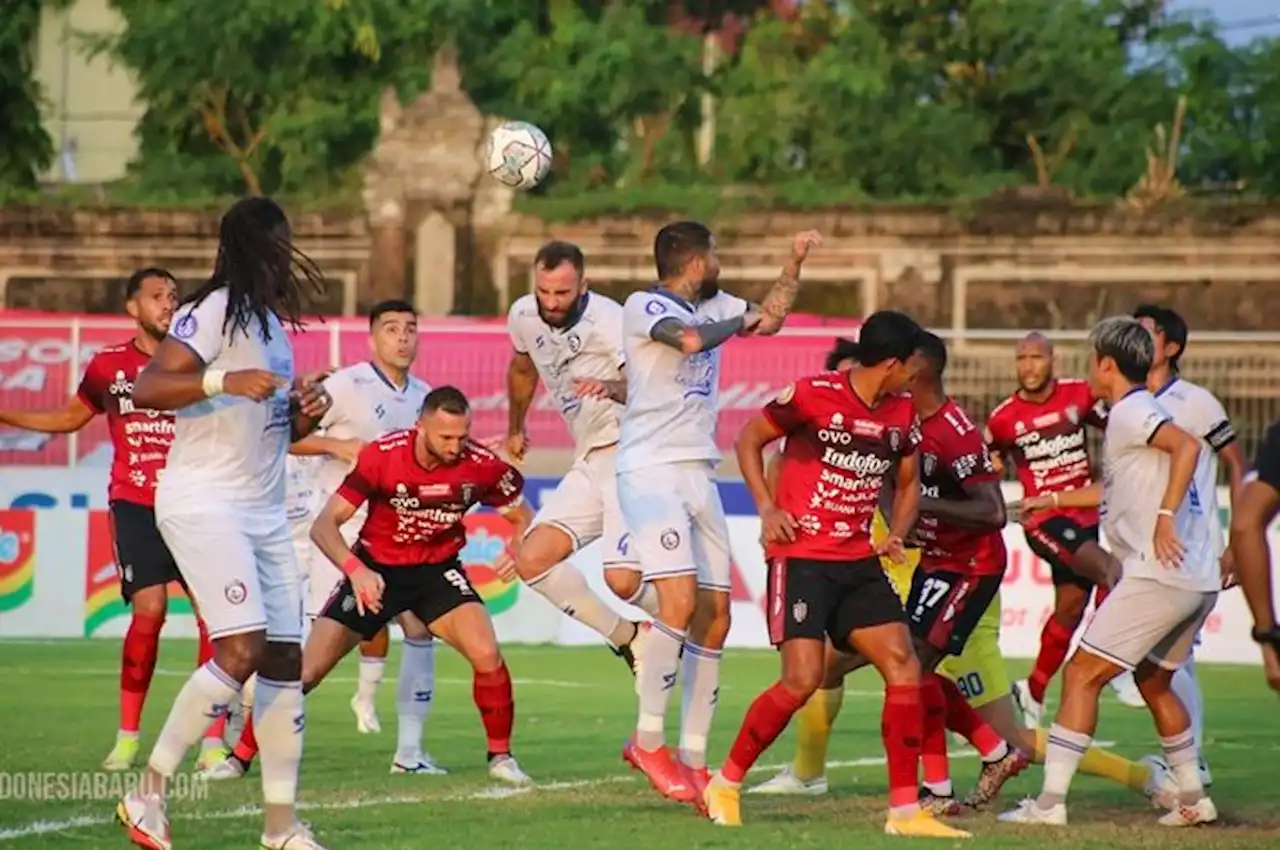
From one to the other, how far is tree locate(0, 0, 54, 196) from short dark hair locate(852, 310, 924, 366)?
32376 mm

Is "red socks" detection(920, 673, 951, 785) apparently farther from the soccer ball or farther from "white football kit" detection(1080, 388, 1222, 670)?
the soccer ball

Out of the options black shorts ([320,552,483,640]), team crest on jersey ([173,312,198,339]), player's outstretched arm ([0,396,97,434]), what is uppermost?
team crest on jersey ([173,312,198,339])

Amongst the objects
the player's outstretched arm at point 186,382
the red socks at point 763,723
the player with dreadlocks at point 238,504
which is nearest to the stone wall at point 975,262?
the red socks at point 763,723

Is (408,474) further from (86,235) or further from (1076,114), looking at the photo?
(1076,114)

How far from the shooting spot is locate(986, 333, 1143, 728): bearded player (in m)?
14.4

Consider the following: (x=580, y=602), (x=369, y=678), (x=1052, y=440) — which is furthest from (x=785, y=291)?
(x=369, y=678)

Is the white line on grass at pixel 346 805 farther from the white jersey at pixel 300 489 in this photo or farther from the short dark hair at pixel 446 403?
the white jersey at pixel 300 489

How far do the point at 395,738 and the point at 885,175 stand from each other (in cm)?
2607

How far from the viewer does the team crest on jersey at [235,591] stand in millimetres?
9195

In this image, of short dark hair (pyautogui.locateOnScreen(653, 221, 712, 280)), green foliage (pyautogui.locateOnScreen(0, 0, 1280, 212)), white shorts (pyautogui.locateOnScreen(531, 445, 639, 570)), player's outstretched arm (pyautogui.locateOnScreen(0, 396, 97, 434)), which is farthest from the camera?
green foliage (pyautogui.locateOnScreen(0, 0, 1280, 212))

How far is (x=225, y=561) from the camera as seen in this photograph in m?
9.20

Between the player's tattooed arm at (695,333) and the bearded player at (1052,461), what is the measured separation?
3907 mm

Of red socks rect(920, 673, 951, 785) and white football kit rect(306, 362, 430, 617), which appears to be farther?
white football kit rect(306, 362, 430, 617)

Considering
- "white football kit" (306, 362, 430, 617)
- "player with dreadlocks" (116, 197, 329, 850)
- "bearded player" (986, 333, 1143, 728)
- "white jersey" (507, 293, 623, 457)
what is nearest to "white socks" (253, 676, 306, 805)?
"player with dreadlocks" (116, 197, 329, 850)
